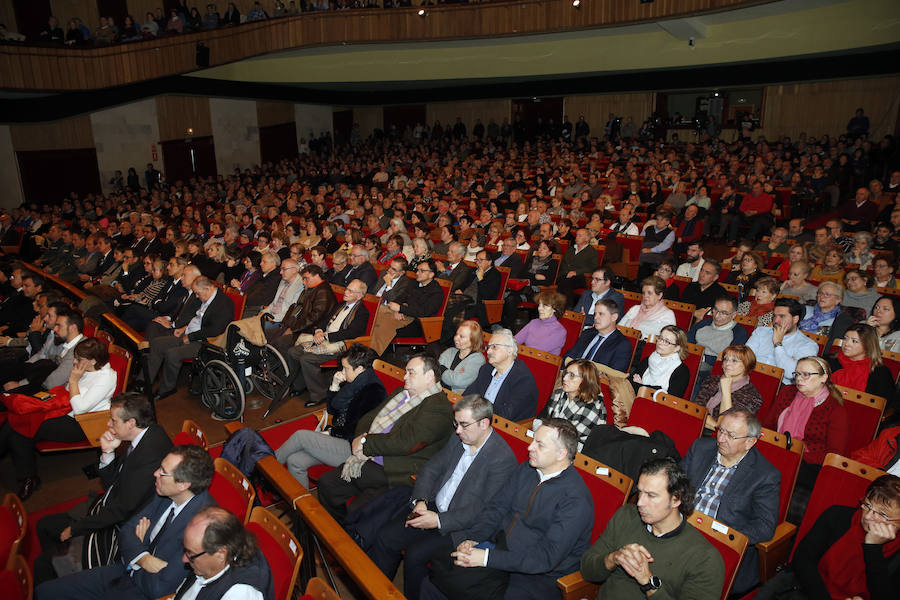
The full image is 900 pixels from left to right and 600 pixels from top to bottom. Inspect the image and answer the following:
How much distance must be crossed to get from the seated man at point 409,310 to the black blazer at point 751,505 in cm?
311

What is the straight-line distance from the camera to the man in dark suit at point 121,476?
2.75 metres

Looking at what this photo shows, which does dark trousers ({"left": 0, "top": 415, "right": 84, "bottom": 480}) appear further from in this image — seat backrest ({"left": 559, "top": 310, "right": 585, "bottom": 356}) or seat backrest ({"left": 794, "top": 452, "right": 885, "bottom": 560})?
seat backrest ({"left": 794, "top": 452, "right": 885, "bottom": 560})

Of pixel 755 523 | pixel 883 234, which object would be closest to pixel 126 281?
pixel 755 523

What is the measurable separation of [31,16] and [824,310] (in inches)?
751

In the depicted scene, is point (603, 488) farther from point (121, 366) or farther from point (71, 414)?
point (121, 366)

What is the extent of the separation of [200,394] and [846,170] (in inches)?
421

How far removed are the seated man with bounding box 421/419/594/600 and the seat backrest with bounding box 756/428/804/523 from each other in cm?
95

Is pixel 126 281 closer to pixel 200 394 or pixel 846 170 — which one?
pixel 200 394

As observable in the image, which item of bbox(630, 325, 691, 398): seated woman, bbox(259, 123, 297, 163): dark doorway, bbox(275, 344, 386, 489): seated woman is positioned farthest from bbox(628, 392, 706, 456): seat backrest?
bbox(259, 123, 297, 163): dark doorway

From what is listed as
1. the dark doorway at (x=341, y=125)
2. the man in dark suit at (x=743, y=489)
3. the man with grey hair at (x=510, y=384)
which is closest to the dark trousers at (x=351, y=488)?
the man with grey hair at (x=510, y=384)

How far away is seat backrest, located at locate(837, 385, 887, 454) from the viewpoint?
3.00 meters

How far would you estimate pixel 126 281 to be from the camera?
7215 mm

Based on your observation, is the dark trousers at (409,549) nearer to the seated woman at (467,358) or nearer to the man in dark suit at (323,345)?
the seated woman at (467,358)

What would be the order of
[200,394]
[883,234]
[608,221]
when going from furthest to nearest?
[608,221]
[883,234]
[200,394]
